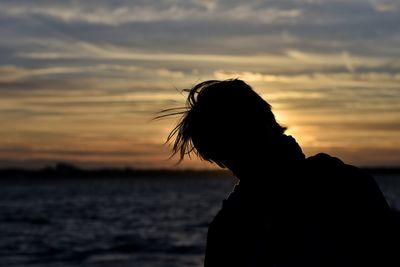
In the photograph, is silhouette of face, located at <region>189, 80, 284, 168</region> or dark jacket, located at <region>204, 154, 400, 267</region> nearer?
dark jacket, located at <region>204, 154, 400, 267</region>

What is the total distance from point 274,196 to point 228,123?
256mm

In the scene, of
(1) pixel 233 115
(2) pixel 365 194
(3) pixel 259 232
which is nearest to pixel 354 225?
(2) pixel 365 194

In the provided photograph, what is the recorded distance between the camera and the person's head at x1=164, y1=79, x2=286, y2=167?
2373 mm

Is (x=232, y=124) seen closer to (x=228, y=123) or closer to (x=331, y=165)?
(x=228, y=123)

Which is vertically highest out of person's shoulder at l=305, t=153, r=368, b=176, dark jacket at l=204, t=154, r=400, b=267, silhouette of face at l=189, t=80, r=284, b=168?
silhouette of face at l=189, t=80, r=284, b=168

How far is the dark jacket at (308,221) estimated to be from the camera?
216 centimetres

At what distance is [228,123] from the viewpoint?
7.85 ft

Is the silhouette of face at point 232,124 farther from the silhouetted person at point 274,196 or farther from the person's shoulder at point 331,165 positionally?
the person's shoulder at point 331,165

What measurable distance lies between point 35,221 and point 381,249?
130ft

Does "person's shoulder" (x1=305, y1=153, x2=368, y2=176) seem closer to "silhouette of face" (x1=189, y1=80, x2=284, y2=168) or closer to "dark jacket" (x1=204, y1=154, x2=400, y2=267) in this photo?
"dark jacket" (x1=204, y1=154, x2=400, y2=267)

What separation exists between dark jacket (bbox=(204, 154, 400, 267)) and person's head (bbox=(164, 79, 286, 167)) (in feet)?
0.35

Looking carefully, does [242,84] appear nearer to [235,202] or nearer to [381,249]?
[235,202]

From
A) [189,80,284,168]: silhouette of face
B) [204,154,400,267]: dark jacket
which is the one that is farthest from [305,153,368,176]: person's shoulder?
[189,80,284,168]: silhouette of face

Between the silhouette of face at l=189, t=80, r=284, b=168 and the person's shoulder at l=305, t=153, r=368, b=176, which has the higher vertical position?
the silhouette of face at l=189, t=80, r=284, b=168
